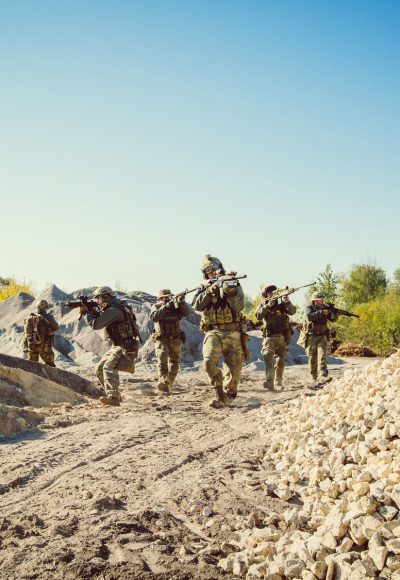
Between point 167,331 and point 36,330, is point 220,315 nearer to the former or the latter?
point 167,331

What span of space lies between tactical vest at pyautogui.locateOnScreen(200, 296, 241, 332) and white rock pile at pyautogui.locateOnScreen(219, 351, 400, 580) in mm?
2213

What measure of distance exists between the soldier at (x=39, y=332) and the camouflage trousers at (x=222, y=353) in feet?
15.9

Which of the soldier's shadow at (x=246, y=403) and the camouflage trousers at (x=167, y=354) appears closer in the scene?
the soldier's shadow at (x=246, y=403)

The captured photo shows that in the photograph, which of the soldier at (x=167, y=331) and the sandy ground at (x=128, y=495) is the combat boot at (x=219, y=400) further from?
the soldier at (x=167, y=331)

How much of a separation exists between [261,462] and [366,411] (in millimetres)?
1017

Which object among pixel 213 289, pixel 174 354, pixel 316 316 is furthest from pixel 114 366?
pixel 316 316

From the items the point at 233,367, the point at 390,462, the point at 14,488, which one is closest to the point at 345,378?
the point at 233,367

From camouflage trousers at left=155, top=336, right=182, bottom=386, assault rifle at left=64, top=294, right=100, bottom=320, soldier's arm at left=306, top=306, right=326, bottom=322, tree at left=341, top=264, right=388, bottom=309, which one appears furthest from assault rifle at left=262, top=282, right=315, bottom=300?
tree at left=341, top=264, right=388, bottom=309

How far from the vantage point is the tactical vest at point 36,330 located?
11.5 metres

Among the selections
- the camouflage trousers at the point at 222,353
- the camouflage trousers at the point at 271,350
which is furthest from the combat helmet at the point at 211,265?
the camouflage trousers at the point at 271,350

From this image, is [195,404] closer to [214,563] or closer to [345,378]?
[345,378]

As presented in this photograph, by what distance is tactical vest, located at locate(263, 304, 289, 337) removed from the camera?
10383mm

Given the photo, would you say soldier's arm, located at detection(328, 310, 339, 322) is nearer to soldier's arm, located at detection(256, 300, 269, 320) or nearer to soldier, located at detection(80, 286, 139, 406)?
soldier's arm, located at detection(256, 300, 269, 320)

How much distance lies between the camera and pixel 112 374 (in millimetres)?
8234
